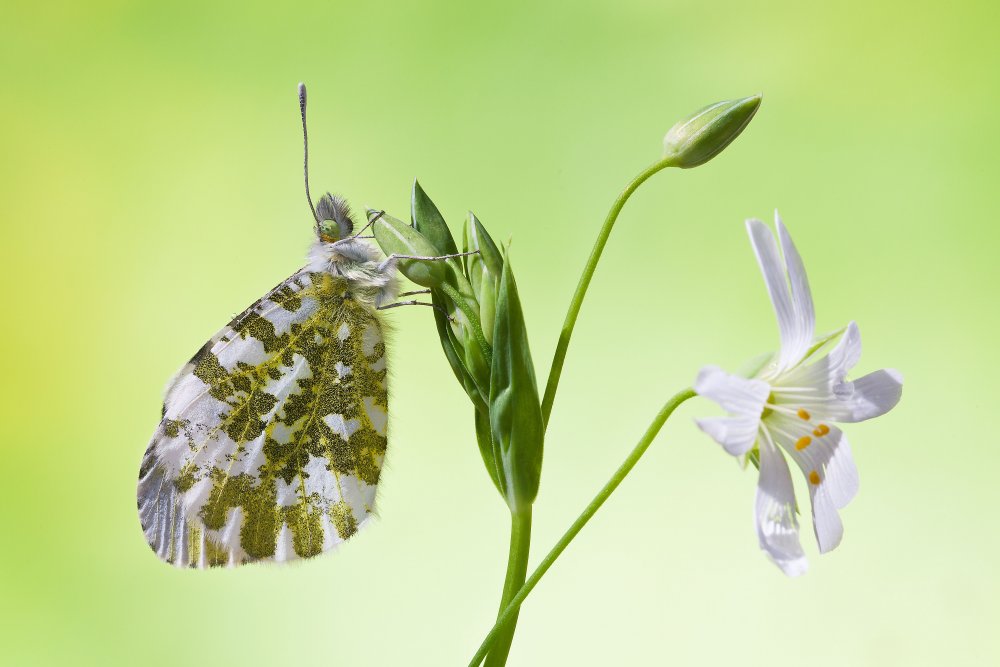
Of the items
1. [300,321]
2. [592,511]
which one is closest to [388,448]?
[300,321]

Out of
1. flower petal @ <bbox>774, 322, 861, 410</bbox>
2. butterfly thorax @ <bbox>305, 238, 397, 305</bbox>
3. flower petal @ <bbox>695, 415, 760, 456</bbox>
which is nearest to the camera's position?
flower petal @ <bbox>695, 415, 760, 456</bbox>

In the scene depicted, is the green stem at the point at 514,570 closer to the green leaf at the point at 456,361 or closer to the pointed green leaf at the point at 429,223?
the green leaf at the point at 456,361

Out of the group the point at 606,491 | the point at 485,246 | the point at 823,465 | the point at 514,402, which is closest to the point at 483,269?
the point at 485,246

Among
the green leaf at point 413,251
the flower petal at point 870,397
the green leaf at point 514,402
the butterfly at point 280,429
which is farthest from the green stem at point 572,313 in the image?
the butterfly at point 280,429

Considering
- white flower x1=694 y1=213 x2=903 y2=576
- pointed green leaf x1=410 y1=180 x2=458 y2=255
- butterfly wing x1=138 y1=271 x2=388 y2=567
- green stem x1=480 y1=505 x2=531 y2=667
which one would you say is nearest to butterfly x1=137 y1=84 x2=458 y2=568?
butterfly wing x1=138 y1=271 x2=388 y2=567

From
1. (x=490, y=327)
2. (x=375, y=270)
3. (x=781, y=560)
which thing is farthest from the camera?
(x=375, y=270)

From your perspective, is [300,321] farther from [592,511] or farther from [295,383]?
[592,511]

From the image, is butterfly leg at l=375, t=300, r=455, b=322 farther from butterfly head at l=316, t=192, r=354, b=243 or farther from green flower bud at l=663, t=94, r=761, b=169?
green flower bud at l=663, t=94, r=761, b=169
